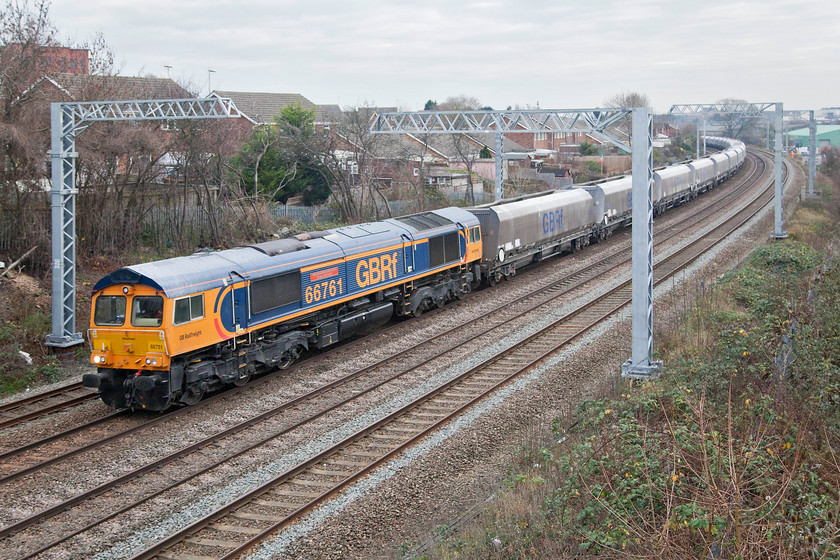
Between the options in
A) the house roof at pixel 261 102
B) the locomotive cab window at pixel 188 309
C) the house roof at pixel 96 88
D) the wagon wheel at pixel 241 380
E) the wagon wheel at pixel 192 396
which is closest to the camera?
the locomotive cab window at pixel 188 309

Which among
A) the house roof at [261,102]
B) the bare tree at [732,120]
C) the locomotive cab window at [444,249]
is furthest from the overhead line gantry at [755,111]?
the house roof at [261,102]

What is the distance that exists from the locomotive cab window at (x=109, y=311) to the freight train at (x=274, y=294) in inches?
0.8

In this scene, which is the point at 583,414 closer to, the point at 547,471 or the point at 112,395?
the point at 547,471

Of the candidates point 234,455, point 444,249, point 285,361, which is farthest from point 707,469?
point 444,249

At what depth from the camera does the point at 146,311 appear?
13930 millimetres

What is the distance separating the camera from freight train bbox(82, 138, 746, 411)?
13992mm

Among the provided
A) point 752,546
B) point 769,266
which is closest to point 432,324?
point 769,266

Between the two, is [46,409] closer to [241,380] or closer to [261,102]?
[241,380]

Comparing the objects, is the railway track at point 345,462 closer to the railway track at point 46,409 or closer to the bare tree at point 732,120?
the railway track at point 46,409

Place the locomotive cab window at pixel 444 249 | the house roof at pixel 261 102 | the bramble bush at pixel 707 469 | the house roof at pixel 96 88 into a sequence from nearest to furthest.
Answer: the bramble bush at pixel 707 469, the locomotive cab window at pixel 444 249, the house roof at pixel 96 88, the house roof at pixel 261 102

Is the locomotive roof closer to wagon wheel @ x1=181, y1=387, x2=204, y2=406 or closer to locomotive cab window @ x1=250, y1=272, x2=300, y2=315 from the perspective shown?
locomotive cab window @ x1=250, y1=272, x2=300, y2=315

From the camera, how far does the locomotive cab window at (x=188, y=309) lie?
14.0m

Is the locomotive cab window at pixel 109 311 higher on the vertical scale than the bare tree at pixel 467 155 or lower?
lower

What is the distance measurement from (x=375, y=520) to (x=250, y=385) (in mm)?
6644
